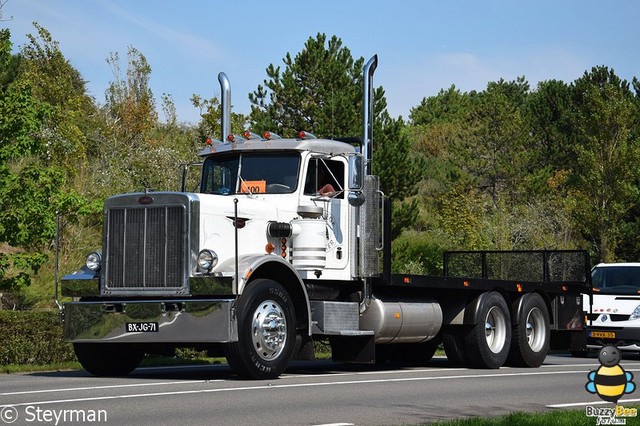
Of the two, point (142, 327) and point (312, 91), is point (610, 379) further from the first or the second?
point (312, 91)

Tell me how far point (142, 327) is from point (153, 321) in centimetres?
17

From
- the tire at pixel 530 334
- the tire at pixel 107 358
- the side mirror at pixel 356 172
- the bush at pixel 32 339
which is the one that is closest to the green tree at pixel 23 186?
the bush at pixel 32 339

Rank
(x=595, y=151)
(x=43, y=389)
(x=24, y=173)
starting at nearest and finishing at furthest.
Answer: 1. (x=43, y=389)
2. (x=24, y=173)
3. (x=595, y=151)

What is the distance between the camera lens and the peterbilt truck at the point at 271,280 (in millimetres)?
15000

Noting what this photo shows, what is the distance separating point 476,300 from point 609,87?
87.1 ft

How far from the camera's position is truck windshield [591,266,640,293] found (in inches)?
1014

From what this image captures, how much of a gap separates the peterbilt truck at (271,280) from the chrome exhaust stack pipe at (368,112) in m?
0.02

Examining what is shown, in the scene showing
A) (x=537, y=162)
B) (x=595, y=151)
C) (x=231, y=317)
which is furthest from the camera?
(x=537, y=162)

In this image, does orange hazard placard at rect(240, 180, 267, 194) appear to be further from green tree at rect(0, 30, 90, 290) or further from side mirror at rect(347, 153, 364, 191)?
green tree at rect(0, 30, 90, 290)

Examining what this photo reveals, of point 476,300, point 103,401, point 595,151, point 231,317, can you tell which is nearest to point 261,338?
point 231,317

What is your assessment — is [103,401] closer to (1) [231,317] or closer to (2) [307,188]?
(1) [231,317]

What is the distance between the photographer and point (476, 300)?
19.4m

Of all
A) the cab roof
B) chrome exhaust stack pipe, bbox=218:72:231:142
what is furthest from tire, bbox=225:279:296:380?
chrome exhaust stack pipe, bbox=218:72:231:142

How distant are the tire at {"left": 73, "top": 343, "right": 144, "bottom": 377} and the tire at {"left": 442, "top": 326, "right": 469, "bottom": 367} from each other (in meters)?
5.31
